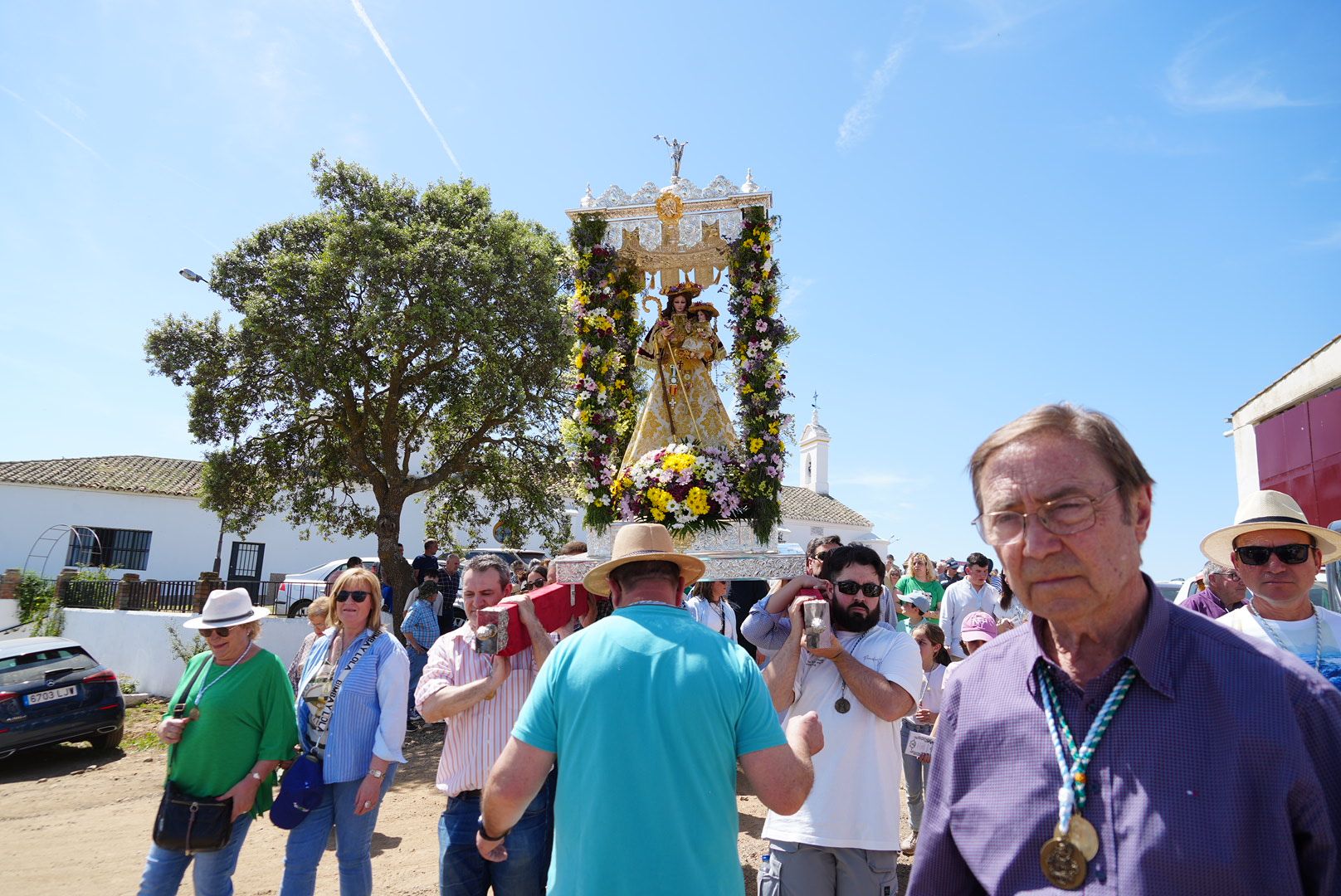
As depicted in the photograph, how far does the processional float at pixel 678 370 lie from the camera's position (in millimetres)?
6699

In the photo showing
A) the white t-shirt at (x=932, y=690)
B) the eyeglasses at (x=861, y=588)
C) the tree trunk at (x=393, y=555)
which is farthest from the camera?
the tree trunk at (x=393, y=555)

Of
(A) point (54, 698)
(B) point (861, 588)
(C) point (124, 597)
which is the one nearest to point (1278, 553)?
(B) point (861, 588)

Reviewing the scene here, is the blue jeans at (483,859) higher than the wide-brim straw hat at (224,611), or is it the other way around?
the wide-brim straw hat at (224,611)

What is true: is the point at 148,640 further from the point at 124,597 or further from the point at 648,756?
the point at 648,756

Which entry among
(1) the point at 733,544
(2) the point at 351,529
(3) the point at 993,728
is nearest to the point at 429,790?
(1) the point at 733,544

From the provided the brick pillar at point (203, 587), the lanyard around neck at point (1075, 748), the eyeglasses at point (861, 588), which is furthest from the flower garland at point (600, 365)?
the brick pillar at point (203, 587)

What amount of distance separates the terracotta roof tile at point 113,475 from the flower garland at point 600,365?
25.7 meters

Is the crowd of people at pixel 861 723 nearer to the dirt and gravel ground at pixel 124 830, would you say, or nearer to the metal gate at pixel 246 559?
the dirt and gravel ground at pixel 124 830

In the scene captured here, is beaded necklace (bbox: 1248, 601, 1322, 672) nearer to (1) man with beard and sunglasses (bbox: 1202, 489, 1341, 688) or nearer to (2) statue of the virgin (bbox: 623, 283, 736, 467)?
(1) man with beard and sunglasses (bbox: 1202, 489, 1341, 688)

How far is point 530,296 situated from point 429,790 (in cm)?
947

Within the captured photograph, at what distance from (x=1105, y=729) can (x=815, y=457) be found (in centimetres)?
4898

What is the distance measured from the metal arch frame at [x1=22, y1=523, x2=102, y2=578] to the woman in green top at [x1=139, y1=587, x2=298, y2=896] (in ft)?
96.7

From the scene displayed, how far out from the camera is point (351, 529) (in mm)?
17000

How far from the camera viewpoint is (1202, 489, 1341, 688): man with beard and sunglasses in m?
3.16
